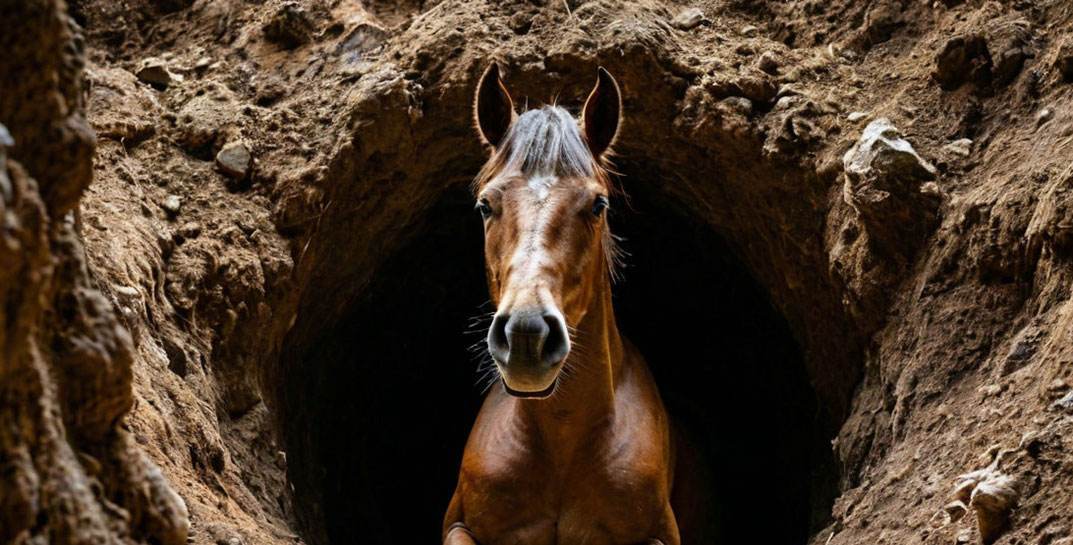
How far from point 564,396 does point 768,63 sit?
2.19 m

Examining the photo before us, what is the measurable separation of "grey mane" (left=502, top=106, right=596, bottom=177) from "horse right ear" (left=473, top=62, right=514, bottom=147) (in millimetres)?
236

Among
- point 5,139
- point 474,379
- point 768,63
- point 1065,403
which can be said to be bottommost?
point 1065,403

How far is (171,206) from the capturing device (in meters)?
5.08

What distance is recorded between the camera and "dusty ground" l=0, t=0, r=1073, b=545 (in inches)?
157

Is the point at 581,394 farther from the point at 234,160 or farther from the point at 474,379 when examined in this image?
the point at 474,379

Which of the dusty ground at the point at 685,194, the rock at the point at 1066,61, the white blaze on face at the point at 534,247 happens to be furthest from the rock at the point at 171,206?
the rock at the point at 1066,61

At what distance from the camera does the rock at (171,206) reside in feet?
16.7

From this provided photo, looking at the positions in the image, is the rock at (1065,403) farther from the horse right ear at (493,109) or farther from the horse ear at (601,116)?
the horse right ear at (493,109)

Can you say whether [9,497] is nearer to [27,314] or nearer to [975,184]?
[27,314]

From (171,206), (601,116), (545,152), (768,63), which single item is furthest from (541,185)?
(768,63)

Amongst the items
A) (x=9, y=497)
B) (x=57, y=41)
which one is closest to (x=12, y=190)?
(x=57, y=41)

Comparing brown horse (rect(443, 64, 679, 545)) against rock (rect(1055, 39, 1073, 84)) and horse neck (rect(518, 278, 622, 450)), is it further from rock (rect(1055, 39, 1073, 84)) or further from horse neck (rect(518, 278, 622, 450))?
rock (rect(1055, 39, 1073, 84))

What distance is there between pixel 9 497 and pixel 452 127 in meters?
4.14

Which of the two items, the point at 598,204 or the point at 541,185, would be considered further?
the point at 598,204
